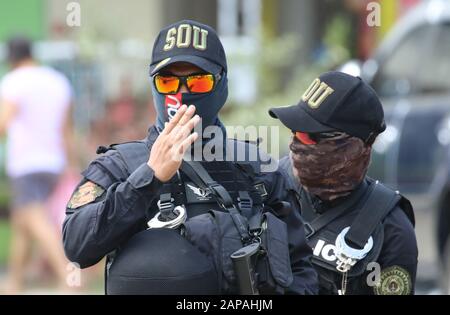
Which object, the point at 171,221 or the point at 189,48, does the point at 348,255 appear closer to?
the point at 171,221

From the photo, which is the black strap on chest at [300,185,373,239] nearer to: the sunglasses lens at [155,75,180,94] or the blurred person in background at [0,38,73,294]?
the sunglasses lens at [155,75,180,94]

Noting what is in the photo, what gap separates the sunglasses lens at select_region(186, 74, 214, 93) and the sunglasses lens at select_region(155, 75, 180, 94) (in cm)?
4

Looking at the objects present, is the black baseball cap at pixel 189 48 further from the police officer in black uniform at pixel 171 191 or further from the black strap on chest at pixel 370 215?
the black strap on chest at pixel 370 215

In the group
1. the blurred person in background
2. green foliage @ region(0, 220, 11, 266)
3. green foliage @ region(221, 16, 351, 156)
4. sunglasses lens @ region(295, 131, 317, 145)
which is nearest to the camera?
sunglasses lens @ region(295, 131, 317, 145)

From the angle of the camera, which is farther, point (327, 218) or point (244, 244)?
point (327, 218)

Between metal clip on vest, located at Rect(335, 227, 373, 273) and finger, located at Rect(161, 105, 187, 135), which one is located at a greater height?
finger, located at Rect(161, 105, 187, 135)

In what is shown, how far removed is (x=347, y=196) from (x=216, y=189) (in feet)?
2.63

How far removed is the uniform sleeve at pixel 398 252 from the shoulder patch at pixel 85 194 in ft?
3.60

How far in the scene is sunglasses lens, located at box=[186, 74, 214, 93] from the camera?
3314 millimetres

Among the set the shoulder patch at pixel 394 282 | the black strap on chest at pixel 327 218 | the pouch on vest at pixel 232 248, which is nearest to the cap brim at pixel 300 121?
the black strap on chest at pixel 327 218

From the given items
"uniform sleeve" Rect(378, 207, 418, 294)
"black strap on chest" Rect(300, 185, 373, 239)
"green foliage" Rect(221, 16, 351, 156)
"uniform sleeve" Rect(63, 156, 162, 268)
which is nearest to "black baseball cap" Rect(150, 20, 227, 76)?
"uniform sleeve" Rect(63, 156, 162, 268)

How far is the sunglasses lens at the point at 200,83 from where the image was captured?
3.31 meters

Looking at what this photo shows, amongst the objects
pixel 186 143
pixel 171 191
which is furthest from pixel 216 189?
pixel 186 143

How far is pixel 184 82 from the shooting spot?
3312mm
